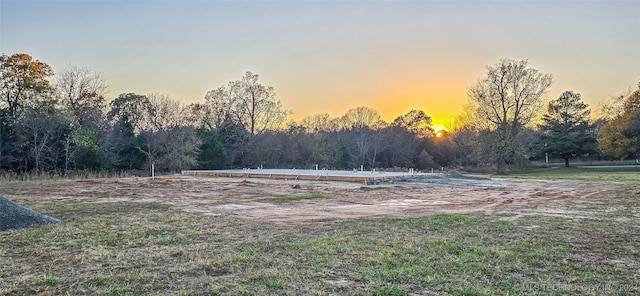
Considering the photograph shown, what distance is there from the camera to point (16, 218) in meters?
6.29

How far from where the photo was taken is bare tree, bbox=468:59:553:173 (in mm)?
29312

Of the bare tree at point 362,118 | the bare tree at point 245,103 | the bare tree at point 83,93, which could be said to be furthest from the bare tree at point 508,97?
the bare tree at point 83,93

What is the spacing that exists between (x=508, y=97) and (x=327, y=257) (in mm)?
29608

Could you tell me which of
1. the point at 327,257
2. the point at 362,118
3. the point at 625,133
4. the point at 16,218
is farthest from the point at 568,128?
the point at 16,218

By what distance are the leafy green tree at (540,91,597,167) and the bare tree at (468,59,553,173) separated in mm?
7831

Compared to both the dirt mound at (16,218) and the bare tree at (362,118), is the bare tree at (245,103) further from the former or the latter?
the dirt mound at (16,218)

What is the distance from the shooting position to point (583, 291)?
10.1 feet

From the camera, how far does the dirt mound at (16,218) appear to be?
6109 millimetres

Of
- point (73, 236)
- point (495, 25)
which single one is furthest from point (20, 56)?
point (495, 25)

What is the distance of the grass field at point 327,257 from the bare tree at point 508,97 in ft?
79.5

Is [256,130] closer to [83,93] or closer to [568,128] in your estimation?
[83,93]

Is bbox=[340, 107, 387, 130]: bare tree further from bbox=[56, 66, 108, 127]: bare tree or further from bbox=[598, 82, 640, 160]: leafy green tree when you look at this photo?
bbox=[56, 66, 108, 127]: bare tree

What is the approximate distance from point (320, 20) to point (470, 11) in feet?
19.3

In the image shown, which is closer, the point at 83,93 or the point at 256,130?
the point at 83,93
